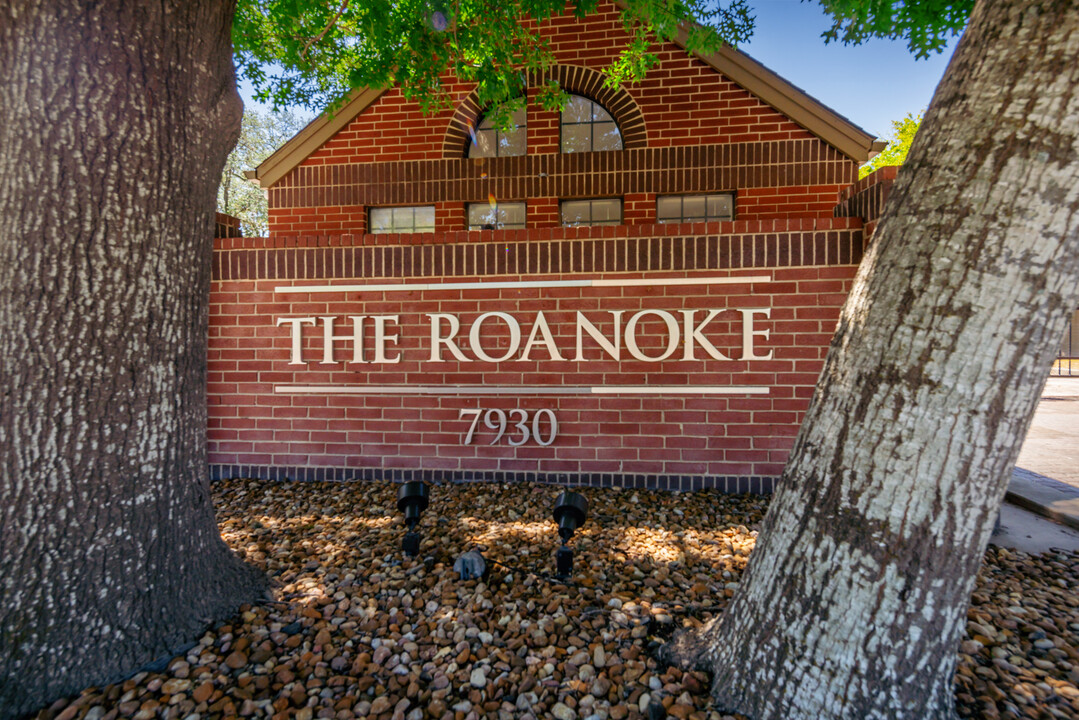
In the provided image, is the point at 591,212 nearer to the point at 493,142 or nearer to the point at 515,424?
the point at 493,142

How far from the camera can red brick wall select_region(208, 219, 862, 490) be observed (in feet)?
12.5

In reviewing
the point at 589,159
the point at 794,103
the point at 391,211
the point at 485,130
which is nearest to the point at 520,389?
the point at 589,159

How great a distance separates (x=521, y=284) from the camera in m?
4.00

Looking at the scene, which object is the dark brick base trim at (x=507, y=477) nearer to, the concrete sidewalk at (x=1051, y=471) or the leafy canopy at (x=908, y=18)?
the concrete sidewalk at (x=1051, y=471)

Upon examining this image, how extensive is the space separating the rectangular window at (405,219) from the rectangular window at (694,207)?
294cm

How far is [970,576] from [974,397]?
0.52m

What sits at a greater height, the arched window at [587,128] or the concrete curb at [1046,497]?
the arched window at [587,128]

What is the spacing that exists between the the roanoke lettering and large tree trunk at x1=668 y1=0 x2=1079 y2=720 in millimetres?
2355

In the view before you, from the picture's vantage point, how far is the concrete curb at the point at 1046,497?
3561 millimetres

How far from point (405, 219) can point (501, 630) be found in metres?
5.78

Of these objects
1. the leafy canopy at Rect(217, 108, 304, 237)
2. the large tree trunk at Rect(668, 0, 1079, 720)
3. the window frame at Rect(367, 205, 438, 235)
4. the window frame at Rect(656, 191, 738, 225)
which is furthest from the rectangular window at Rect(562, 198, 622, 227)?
the leafy canopy at Rect(217, 108, 304, 237)

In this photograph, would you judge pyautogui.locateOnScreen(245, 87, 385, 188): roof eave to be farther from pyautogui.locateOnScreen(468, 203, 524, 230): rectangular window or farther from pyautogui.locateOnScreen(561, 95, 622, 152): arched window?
pyautogui.locateOnScreen(561, 95, 622, 152): arched window

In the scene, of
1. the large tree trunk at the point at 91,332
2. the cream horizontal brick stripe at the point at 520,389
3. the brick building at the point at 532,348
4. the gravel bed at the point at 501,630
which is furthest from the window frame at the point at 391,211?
the large tree trunk at the point at 91,332

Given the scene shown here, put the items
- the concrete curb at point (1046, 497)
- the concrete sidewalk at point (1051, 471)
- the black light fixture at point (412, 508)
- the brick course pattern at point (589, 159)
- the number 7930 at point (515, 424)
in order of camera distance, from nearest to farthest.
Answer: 1. the black light fixture at point (412, 508)
2. the concrete curb at point (1046, 497)
3. the concrete sidewalk at point (1051, 471)
4. the number 7930 at point (515, 424)
5. the brick course pattern at point (589, 159)
